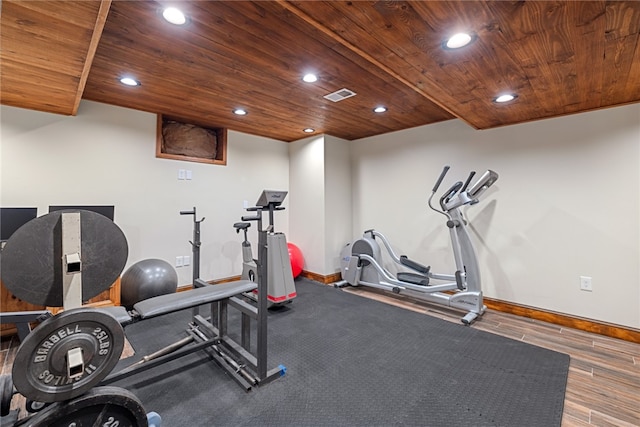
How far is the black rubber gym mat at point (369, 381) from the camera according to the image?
1641 mm

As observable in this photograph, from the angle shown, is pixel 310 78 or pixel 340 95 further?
pixel 340 95

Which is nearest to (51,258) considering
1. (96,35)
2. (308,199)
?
(96,35)

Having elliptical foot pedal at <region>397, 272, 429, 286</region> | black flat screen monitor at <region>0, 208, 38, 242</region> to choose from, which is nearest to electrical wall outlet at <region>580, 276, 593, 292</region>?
elliptical foot pedal at <region>397, 272, 429, 286</region>

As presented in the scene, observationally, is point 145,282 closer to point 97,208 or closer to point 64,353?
point 97,208

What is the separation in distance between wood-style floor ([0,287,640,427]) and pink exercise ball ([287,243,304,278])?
1.94 metres

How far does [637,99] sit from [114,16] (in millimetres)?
4133

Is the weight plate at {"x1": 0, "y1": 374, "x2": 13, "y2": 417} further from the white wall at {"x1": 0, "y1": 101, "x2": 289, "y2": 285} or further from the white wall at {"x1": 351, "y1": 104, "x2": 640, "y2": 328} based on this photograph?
the white wall at {"x1": 351, "y1": 104, "x2": 640, "y2": 328}

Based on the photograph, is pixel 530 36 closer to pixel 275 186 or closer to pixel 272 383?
pixel 272 383

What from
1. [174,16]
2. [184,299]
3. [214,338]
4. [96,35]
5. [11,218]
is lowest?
[214,338]

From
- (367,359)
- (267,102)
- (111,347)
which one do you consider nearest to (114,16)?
(267,102)

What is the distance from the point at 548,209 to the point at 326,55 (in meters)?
2.79

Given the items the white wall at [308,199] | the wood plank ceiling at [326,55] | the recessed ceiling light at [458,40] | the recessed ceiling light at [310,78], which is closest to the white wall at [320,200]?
the white wall at [308,199]

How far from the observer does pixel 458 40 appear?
1.66m

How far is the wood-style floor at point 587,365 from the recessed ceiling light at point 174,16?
2.46m
